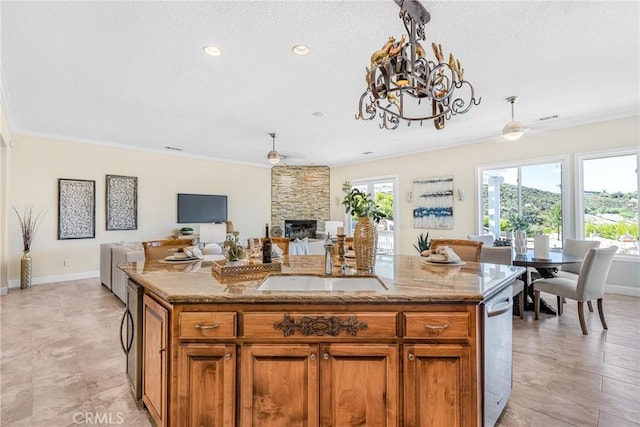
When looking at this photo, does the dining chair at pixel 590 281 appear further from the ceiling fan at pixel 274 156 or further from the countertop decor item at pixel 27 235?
the countertop decor item at pixel 27 235

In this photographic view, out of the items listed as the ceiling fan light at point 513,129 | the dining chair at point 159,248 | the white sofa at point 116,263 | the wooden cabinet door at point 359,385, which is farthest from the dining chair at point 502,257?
the white sofa at point 116,263

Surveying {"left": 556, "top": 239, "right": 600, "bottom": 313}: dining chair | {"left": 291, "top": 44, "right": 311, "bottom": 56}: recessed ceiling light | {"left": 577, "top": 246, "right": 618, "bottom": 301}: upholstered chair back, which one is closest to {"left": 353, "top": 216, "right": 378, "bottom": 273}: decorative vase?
Answer: {"left": 291, "top": 44, "right": 311, "bottom": 56}: recessed ceiling light

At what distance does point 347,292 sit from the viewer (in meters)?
1.43

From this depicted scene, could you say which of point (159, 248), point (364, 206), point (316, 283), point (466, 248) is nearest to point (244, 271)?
point (316, 283)

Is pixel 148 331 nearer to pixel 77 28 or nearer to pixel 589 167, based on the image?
pixel 77 28

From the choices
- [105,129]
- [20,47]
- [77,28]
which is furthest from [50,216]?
[77,28]

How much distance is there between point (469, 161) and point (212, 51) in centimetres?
522

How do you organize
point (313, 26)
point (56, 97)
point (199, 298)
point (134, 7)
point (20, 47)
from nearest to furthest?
point (199, 298) < point (134, 7) < point (313, 26) < point (20, 47) < point (56, 97)

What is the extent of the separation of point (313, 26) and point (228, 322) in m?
2.22

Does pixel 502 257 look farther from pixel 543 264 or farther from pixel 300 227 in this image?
pixel 300 227

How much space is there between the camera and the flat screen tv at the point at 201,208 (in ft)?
23.3

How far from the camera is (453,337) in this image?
1.40m

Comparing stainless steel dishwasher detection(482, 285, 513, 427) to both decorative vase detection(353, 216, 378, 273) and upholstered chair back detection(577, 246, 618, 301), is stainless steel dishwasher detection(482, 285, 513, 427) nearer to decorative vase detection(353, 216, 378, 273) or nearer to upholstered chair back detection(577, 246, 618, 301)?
decorative vase detection(353, 216, 378, 273)

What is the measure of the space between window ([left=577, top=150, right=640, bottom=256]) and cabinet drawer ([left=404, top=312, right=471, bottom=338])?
489cm
